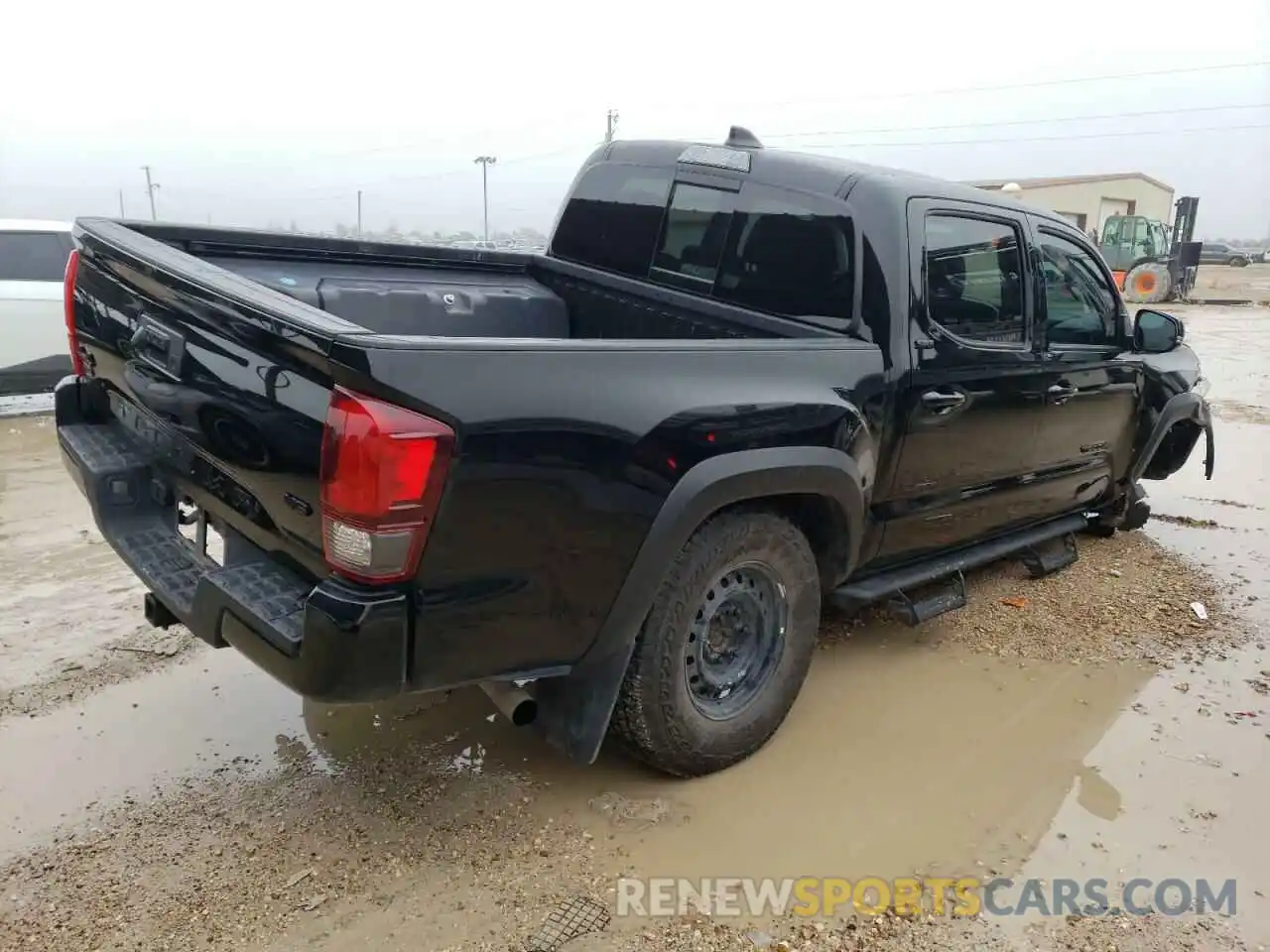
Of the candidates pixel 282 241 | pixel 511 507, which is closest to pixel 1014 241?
pixel 511 507

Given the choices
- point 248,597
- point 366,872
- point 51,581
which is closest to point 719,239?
point 248,597

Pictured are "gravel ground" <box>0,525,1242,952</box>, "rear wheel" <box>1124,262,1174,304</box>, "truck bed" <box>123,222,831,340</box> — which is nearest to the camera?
"gravel ground" <box>0,525,1242,952</box>

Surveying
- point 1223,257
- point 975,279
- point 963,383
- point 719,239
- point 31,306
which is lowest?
point 1223,257

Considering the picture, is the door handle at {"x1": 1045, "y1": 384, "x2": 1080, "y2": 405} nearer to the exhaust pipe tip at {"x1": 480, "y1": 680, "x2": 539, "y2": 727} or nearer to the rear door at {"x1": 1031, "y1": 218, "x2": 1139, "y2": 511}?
the rear door at {"x1": 1031, "y1": 218, "x2": 1139, "y2": 511}

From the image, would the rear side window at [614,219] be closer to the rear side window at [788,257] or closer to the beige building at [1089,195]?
the rear side window at [788,257]

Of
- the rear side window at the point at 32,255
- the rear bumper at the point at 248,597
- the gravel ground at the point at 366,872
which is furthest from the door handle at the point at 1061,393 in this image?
the rear side window at the point at 32,255

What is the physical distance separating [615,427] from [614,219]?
2.09m

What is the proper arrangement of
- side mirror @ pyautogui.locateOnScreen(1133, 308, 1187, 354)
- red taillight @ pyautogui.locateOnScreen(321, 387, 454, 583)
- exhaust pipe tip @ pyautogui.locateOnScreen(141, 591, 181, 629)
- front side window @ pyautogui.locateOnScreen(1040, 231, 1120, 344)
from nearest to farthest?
red taillight @ pyautogui.locateOnScreen(321, 387, 454, 583)
exhaust pipe tip @ pyautogui.locateOnScreen(141, 591, 181, 629)
front side window @ pyautogui.locateOnScreen(1040, 231, 1120, 344)
side mirror @ pyautogui.locateOnScreen(1133, 308, 1187, 354)

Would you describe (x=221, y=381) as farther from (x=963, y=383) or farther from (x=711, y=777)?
(x=963, y=383)

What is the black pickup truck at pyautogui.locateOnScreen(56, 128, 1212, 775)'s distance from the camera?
6.96ft

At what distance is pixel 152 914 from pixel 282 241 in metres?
2.62

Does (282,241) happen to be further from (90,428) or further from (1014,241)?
(1014,241)

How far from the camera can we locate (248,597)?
229 centimetres

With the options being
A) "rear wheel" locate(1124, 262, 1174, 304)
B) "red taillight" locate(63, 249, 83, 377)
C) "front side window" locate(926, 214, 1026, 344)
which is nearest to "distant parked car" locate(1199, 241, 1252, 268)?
"rear wheel" locate(1124, 262, 1174, 304)
